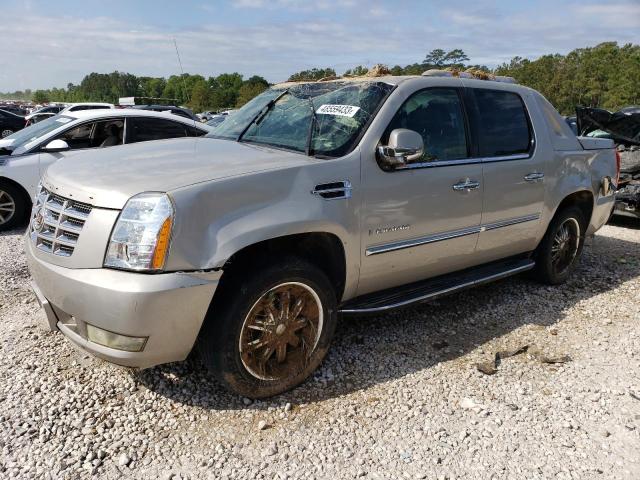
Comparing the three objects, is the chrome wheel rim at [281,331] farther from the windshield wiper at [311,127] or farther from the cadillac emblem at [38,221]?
the cadillac emblem at [38,221]

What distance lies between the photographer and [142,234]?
95.7 inches

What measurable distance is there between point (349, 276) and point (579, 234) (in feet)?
10.1

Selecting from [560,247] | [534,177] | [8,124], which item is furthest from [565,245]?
[8,124]

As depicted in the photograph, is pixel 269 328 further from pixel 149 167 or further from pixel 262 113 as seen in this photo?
pixel 262 113

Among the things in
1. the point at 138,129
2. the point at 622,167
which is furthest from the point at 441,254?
the point at 622,167

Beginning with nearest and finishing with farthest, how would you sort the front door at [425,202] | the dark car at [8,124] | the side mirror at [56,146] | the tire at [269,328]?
the tire at [269,328]
the front door at [425,202]
the side mirror at [56,146]
the dark car at [8,124]

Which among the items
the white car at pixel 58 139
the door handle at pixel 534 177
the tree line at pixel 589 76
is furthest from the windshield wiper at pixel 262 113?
the tree line at pixel 589 76

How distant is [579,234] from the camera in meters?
5.08

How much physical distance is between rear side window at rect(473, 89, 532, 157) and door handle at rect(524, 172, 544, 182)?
207 mm

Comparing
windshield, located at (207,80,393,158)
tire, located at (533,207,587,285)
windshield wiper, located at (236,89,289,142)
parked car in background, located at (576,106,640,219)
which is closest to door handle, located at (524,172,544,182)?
tire, located at (533,207,587,285)

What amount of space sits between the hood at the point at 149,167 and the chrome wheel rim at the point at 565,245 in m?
3.08

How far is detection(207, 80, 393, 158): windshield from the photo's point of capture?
3.22 meters

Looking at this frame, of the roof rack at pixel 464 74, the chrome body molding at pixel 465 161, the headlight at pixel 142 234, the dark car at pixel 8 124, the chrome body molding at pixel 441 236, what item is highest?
the roof rack at pixel 464 74

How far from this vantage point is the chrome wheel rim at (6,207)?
659 centimetres
